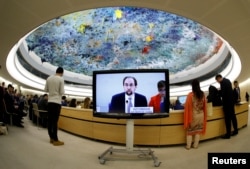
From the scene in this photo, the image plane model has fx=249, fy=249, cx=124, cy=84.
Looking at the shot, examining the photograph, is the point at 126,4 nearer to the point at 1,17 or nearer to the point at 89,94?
the point at 1,17

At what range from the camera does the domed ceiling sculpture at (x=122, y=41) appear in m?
15.1

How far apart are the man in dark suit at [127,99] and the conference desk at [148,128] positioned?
1.20 metres

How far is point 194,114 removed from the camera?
4.93 metres

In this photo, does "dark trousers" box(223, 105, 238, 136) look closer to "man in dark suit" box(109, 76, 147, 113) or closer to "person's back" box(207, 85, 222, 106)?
"person's back" box(207, 85, 222, 106)

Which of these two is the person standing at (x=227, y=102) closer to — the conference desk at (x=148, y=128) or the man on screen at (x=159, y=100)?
the conference desk at (x=148, y=128)

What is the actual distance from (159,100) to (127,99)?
53 cm

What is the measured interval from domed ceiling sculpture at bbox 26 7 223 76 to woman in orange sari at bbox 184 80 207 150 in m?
10.4

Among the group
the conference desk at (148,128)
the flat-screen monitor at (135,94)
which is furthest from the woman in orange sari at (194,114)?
the flat-screen monitor at (135,94)

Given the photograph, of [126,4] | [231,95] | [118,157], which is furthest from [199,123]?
[126,4]

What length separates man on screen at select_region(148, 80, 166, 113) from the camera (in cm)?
408

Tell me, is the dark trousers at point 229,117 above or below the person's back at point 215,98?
below

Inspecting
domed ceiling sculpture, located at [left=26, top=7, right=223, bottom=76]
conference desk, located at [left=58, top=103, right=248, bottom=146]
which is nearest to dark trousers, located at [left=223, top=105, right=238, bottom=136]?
conference desk, located at [left=58, top=103, right=248, bottom=146]

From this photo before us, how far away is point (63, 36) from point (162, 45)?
290 inches

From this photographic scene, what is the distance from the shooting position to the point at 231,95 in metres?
5.78
